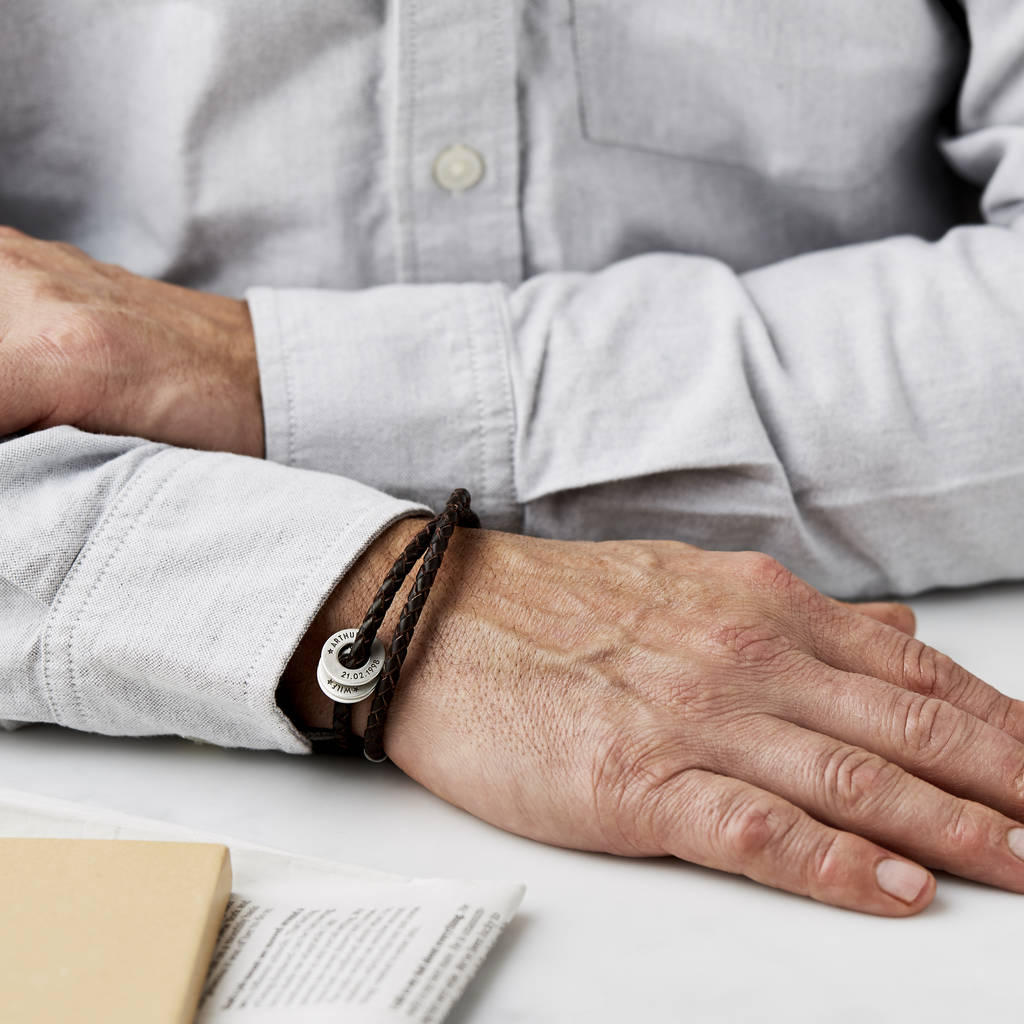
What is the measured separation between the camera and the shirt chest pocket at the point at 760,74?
834 mm

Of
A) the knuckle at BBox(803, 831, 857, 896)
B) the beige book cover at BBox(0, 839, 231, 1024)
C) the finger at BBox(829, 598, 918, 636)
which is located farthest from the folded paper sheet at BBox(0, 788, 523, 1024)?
the finger at BBox(829, 598, 918, 636)

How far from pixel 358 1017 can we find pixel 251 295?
19.5 inches

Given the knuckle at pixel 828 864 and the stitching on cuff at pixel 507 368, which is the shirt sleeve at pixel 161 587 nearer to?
the stitching on cuff at pixel 507 368

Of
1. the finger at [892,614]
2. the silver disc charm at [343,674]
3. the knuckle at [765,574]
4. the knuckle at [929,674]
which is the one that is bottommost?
the finger at [892,614]

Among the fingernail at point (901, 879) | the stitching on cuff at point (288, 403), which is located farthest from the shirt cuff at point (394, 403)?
the fingernail at point (901, 879)

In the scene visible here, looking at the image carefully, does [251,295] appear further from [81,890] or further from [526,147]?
[81,890]

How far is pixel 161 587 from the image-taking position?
54 cm

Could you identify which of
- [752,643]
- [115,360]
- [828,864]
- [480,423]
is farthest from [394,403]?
[828,864]

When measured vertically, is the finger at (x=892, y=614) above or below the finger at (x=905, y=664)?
below

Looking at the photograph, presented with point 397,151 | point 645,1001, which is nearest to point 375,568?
point 645,1001

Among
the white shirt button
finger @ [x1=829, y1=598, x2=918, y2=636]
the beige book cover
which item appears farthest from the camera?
the white shirt button

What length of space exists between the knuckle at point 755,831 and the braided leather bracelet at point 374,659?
0.58 ft

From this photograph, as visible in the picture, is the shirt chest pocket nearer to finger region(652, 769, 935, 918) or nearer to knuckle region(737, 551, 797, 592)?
knuckle region(737, 551, 797, 592)

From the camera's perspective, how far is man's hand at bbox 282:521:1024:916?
455mm
